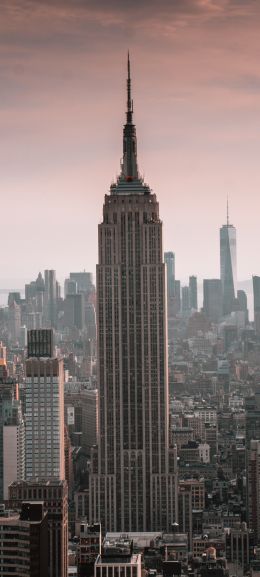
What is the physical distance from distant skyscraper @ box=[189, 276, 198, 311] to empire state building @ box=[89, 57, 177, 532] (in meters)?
0.40

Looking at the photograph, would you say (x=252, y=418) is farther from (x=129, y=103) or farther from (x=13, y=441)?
(x=129, y=103)

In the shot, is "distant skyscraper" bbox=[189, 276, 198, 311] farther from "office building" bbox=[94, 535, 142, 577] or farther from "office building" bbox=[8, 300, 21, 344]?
"office building" bbox=[94, 535, 142, 577]

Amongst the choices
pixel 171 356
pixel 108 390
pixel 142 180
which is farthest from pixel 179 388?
pixel 142 180

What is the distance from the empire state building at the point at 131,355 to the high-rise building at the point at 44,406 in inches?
32.8

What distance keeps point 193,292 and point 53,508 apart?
655 centimetres

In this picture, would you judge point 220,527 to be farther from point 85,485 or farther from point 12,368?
point 12,368

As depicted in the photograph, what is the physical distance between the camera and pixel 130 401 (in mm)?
16250

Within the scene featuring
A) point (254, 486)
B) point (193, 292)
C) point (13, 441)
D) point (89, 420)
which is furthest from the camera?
point (193, 292)

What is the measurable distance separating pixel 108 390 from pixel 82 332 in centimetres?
152

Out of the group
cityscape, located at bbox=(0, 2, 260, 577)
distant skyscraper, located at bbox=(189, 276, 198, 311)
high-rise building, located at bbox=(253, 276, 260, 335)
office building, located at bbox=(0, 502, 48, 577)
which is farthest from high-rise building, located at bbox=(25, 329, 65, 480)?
office building, located at bbox=(0, 502, 48, 577)

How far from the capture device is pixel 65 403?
16.3 metres

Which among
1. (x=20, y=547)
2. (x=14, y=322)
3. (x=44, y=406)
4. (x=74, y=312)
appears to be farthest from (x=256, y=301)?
(x=20, y=547)

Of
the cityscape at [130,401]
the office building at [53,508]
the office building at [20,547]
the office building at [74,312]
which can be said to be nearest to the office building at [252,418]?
the cityscape at [130,401]

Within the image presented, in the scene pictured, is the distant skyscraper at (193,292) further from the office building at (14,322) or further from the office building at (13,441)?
the office building at (13,441)
